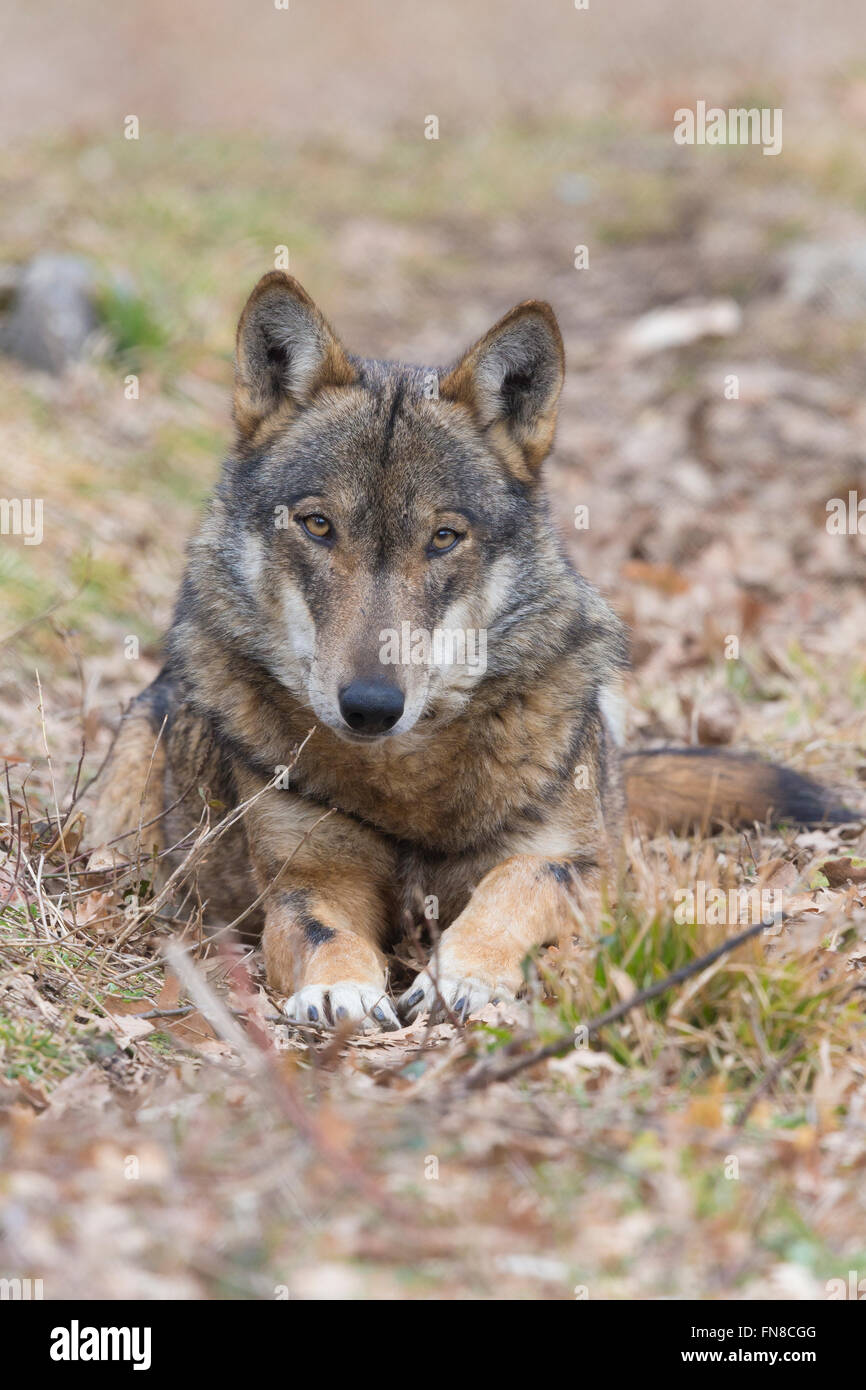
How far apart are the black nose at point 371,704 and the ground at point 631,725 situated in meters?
0.90

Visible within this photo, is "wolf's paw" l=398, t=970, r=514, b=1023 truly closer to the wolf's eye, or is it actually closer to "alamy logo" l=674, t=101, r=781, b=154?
the wolf's eye

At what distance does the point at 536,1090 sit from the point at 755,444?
28.1ft

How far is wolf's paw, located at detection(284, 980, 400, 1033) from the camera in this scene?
4.43 meters

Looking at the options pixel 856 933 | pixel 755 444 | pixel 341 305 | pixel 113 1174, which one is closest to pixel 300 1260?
pixel 113 1174

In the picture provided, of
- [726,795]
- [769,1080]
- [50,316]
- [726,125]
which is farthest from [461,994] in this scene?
[726,125]

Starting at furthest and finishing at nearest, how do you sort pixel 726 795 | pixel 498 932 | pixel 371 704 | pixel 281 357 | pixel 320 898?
pixel 726 795
pixel 281 357
pixel 320 898
pixel 498 932
pixel 371 704

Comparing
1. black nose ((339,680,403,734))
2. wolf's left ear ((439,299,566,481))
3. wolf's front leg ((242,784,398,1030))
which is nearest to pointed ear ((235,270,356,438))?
wolf's left ear ((439,299,566,481))

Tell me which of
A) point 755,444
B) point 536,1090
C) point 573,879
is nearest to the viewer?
point 536,1090

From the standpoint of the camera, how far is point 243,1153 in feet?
11.0

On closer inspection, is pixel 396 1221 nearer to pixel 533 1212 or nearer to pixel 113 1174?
pixel 533 1212

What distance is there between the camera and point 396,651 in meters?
4.59

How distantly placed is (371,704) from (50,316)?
8.03m

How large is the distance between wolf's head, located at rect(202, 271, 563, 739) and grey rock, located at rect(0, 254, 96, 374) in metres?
6.58
